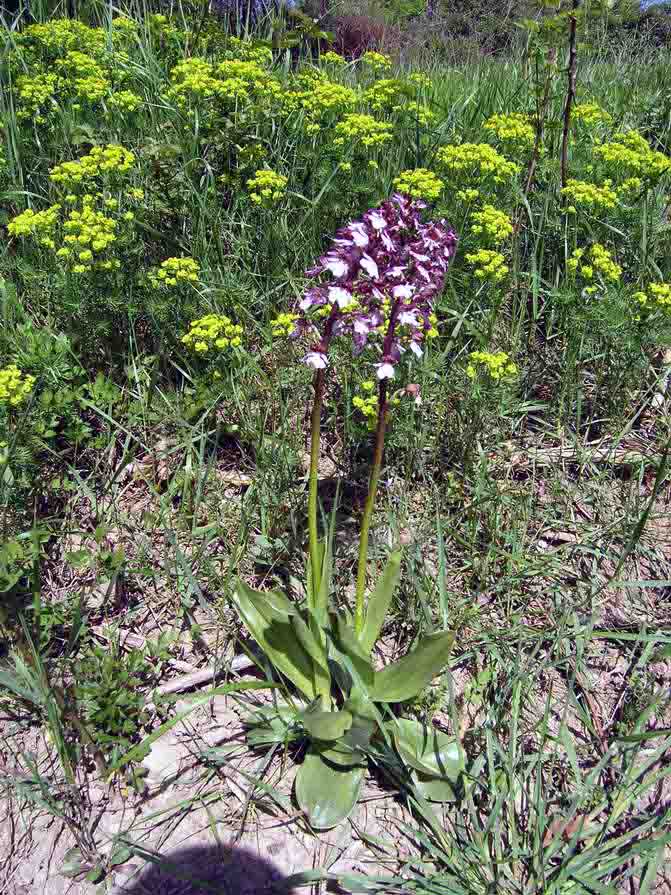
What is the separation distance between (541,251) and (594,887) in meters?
2.67

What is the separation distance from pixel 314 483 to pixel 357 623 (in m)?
0.44

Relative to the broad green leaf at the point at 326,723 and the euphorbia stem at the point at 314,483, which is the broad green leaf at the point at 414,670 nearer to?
the broad green leaf at the point at 326,723

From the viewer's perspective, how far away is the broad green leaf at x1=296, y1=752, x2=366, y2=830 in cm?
173

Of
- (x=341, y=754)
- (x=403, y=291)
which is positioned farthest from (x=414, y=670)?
(x=403, y=291)

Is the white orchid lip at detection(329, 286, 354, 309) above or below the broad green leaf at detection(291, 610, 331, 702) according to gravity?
above

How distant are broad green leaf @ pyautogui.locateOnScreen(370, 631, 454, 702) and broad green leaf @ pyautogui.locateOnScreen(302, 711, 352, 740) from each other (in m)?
0.12

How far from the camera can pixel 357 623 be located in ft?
6.16

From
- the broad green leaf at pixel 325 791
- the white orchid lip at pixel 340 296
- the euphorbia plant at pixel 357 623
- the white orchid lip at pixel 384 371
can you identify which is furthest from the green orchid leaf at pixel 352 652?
the white orchid lip at pixel 340 296

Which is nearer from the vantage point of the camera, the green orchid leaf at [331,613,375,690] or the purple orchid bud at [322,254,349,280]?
the purple orchid bud at [322,254,349,280]

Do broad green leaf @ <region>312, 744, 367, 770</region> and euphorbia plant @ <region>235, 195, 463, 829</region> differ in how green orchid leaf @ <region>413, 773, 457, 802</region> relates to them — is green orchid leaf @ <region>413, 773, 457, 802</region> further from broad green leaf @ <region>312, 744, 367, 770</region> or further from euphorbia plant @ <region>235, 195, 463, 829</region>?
broad green leaf @ <region>312, 744, 367, 770</region>

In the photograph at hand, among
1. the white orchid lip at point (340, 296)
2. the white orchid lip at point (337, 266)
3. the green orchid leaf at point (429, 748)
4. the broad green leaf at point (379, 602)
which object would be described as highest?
the white orchid lip at point (337, 266)

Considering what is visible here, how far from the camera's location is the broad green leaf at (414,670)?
1699 mm

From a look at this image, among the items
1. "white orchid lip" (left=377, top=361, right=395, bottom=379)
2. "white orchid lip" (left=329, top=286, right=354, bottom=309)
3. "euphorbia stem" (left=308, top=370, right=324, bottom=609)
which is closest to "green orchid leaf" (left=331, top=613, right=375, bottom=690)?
"euphorbia stem" (left=308, top=370, right=324, bottom=609)

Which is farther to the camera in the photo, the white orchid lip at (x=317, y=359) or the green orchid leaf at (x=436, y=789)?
the green orchid leaf at (x=436, y=789)
